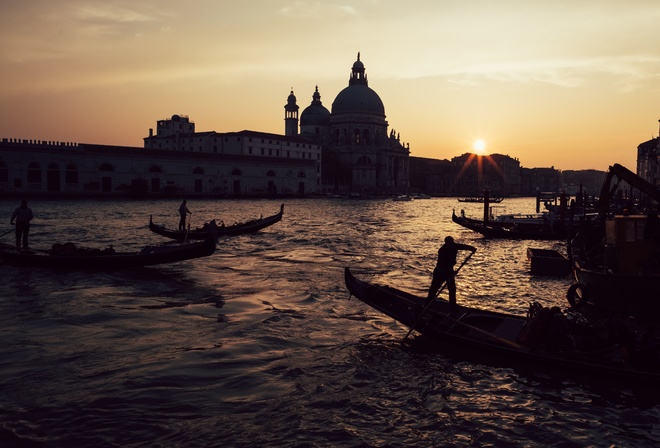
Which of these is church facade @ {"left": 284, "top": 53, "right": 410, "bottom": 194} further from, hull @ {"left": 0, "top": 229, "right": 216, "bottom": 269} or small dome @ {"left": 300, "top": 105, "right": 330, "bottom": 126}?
hull @ {"left": 0, "top": 229, "right": 216, "bottom": 269}

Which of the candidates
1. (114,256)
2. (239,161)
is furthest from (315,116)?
(114,256)

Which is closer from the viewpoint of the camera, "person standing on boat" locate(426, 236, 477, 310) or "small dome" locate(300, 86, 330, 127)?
"person standing on boat" locate(426, 236, 477, 310)

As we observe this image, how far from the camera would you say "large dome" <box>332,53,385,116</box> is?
120000 millimetres

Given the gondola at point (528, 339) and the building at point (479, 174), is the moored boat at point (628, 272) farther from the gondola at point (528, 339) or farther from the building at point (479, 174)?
the building at point (479, 174)

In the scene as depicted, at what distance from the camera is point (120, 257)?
1582 centimetres

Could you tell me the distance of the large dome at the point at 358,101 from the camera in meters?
120

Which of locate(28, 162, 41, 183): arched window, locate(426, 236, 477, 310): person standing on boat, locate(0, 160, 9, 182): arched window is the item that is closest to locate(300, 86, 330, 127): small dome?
locate(28, 162, 41, 183): arched window

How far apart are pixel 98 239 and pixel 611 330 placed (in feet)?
77.6

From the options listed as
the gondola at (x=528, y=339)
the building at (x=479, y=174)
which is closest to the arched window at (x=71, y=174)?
the gondola at (x=528, y=339)

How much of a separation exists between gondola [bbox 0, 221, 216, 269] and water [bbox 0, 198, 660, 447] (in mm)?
999

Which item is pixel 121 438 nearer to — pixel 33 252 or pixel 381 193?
pixel 33 252

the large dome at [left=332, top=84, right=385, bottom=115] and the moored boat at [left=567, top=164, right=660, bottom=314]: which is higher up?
the large dome at [left=332, top=84, right=385, bottom=115]

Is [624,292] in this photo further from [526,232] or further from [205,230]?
[526,232]

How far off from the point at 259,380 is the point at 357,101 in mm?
115715
